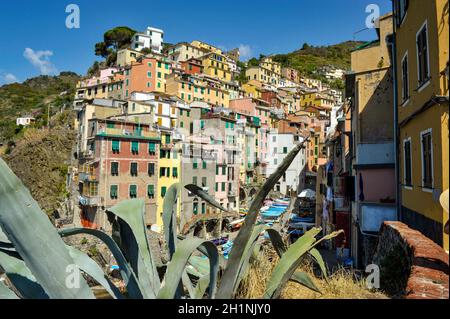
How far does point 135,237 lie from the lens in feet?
12.0

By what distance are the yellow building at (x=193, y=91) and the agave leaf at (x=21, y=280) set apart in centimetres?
5576

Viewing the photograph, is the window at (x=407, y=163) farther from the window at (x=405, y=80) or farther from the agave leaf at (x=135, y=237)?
the agave leaf at (x=135, y=237)

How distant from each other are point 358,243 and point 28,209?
Result: 49.7ft

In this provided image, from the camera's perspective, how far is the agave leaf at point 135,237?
11.7 ft

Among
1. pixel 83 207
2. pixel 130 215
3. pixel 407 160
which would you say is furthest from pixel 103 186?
pixel 130 215

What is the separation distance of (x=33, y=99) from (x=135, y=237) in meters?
94.5

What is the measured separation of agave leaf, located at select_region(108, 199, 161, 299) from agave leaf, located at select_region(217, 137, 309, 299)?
2.77 feet

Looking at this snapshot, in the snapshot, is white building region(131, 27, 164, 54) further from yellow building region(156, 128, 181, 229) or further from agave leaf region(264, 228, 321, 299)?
agave leaf region(264, 228, 321, 299)

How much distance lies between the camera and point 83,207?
35.0 meters

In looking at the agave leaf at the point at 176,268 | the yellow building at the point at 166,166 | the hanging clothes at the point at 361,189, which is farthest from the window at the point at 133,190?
the agave leaf at the point at 176,268

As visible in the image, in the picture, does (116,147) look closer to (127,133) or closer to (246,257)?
(127,133)

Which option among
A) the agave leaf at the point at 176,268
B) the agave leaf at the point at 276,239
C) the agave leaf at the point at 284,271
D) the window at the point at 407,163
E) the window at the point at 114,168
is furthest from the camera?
the window at the point at 114,168

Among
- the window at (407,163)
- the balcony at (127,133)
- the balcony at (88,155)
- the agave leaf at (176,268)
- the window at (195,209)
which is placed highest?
the balcony at (127,133)
